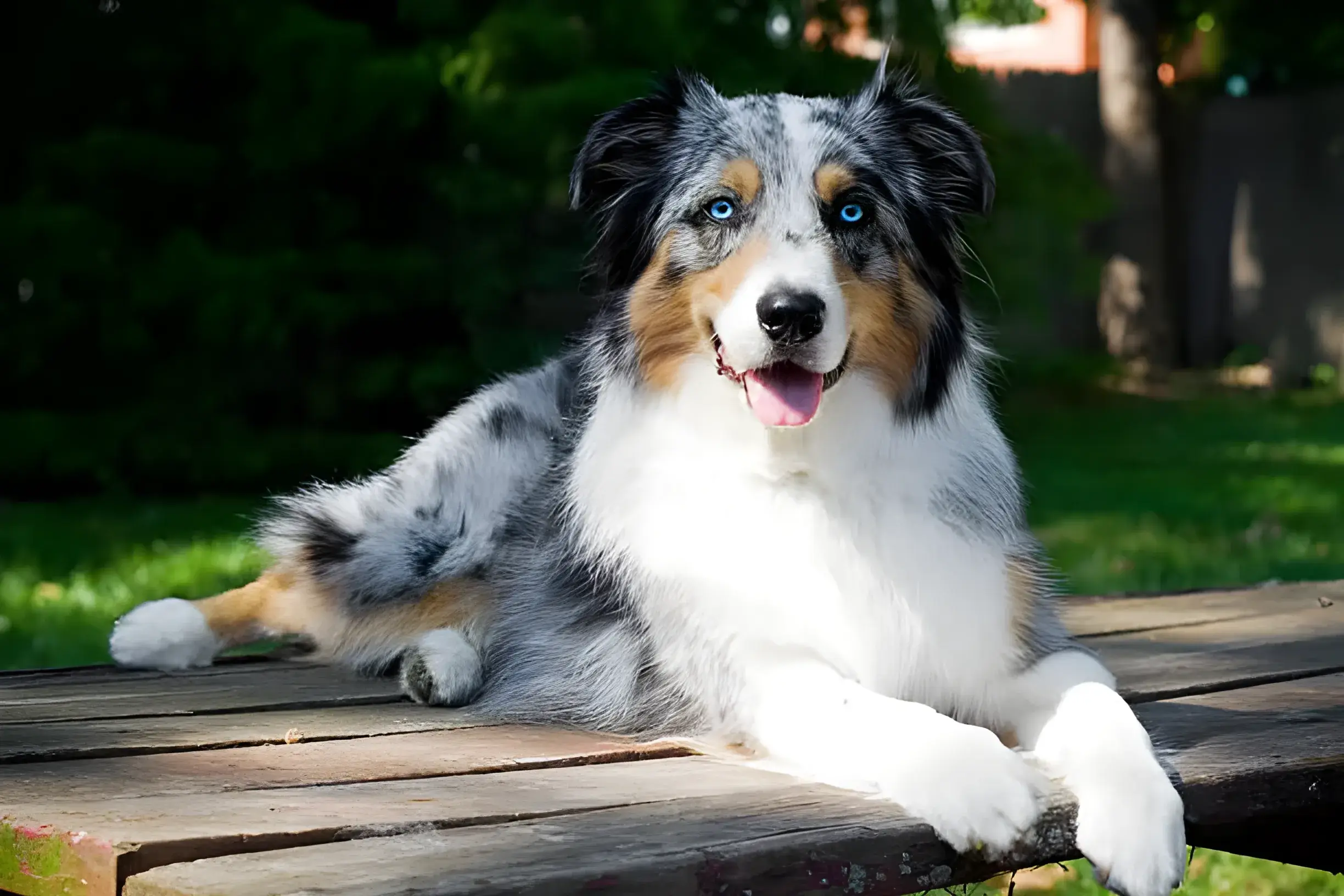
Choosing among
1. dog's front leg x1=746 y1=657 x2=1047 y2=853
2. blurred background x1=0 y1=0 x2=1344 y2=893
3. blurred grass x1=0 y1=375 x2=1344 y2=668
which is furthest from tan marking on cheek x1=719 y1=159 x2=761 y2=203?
blurred background x1=0 y1=0 x2=1344 y2=893

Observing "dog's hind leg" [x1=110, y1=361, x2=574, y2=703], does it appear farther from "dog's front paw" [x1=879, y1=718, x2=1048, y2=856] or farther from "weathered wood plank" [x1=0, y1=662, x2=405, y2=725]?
"dog's front paw" [x1=879, y1=718, x2=1048, y2=856]

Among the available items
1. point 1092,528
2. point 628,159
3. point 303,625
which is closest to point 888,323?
point 628,159

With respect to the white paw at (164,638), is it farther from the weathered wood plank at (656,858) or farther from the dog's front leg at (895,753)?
the weathered wood plank at (656,858)

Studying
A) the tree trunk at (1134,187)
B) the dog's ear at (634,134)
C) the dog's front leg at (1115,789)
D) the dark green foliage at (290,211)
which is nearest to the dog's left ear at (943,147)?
the dog's ear at (634,134)

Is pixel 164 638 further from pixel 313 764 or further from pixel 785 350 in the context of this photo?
pixel 785 350

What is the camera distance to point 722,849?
203cm

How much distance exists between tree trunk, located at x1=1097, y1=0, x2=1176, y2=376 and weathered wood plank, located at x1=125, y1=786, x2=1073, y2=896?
1278 centimetres

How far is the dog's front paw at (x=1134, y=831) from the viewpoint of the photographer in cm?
224

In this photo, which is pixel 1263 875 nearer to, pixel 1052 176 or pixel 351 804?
pixel 351 804

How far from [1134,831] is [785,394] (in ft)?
3.13

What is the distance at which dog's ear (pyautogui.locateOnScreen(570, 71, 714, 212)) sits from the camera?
10.6 feet

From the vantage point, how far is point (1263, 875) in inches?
161

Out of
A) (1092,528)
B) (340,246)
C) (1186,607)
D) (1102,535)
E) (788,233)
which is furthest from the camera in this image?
(340,246)

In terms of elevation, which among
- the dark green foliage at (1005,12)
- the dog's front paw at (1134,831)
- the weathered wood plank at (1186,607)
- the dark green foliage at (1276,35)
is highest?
the dark green foliage at (1005,12)
